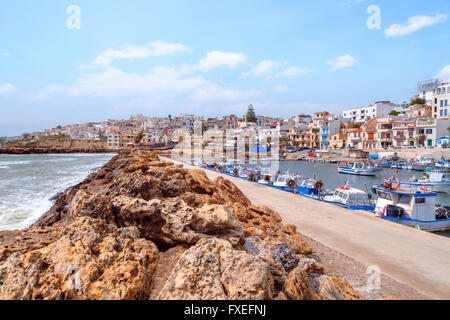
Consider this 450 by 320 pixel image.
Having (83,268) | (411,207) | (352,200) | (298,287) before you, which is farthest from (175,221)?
(352,200)

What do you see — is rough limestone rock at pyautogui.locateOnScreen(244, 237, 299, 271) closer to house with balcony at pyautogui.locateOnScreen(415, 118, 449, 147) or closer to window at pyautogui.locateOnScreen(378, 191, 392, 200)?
window at pyautogui.locateOnScreen(378, 191, 392, 200)

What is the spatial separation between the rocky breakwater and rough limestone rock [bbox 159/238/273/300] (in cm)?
1

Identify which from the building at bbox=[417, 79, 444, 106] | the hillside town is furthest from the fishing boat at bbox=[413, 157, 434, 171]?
the building at bbox=[417, 79, 444, 106]

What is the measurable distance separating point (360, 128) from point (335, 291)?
71145mm

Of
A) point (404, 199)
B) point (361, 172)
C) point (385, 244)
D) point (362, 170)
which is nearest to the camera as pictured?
point (385, 244)

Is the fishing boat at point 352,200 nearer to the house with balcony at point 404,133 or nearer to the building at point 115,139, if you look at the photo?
the house with balcony at point 404,133

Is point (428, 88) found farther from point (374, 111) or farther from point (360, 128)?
point (360, 128)

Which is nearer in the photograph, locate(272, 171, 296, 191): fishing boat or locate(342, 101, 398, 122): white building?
locate(272, 171, 296, 191): fishing boat

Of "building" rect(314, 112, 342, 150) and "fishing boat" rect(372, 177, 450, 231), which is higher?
"building" rect(314, 112, 342, 150)

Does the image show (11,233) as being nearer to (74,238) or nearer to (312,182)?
(74,238)

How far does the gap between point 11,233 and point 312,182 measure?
69.8 feet

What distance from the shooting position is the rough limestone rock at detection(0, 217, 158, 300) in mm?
3131

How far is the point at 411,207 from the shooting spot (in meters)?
13.7
